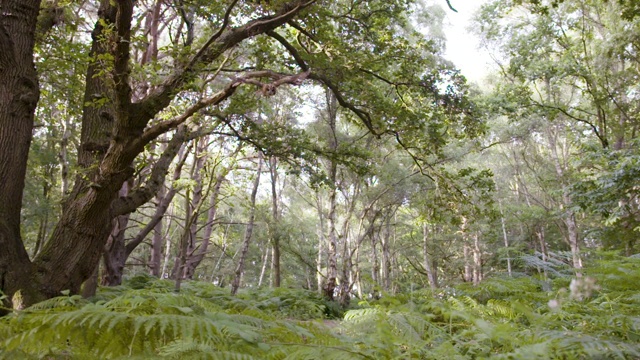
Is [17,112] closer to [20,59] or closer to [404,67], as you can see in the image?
[20,59]

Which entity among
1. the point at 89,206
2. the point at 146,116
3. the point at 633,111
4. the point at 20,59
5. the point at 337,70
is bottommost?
the point at 89,206

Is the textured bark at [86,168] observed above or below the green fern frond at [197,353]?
Answer: above

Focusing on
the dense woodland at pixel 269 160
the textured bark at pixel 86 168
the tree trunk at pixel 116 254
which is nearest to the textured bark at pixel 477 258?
the dense woodland at pixel 269 160

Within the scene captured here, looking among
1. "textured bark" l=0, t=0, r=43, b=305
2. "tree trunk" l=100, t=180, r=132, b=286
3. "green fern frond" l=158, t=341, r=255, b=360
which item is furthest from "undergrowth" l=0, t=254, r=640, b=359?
"tree trunk" l=100, t=180, r=132, b=286

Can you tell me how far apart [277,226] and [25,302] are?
942 centimetres

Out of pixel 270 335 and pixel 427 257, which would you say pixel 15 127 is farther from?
pixel 427 257

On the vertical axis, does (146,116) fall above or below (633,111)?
below

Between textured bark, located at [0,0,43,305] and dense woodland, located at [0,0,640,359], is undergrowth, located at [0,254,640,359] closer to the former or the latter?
dense woodland, located at [0,0,640,359]

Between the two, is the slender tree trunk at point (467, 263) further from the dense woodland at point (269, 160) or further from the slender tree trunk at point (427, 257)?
the dense woodland at point (269, 160)

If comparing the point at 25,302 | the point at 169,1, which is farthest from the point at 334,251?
the point at 25,302

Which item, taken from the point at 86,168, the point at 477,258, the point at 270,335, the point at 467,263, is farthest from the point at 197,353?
the point at 467,263

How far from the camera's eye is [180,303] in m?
1.94

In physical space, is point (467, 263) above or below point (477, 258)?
below

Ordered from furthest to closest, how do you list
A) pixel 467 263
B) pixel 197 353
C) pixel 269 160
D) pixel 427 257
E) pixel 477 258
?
pixel 467 263 → pixel 477 258 → pixel 427 257 → pixel 269 160 → pixel 197 353
